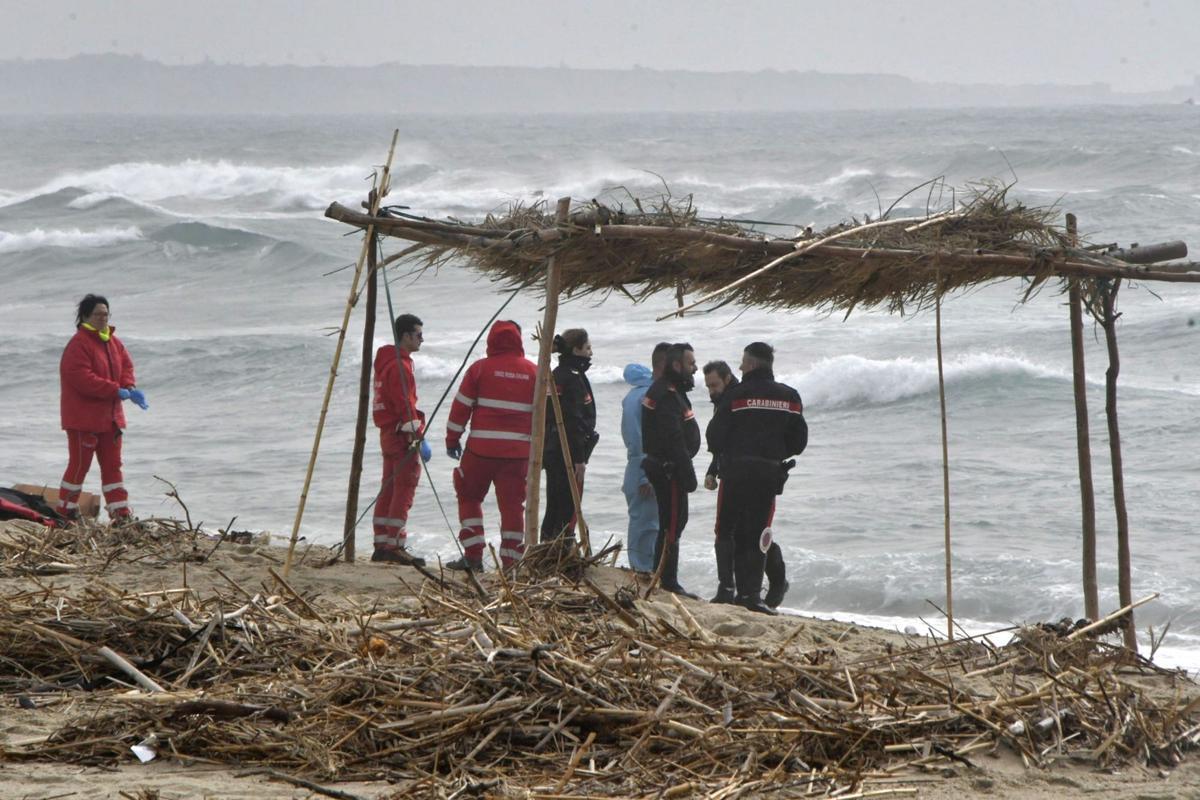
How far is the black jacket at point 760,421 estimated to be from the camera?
26.1 feet

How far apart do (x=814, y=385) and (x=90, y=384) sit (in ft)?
40.8

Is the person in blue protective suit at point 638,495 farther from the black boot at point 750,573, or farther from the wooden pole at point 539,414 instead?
the wooden pole at point 539,414

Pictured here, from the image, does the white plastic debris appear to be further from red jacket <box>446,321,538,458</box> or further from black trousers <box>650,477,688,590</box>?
black trousers <box>650,477,688,590</box>

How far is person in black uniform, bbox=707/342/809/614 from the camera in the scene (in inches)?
314

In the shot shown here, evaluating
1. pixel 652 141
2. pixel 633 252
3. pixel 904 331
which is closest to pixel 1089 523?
pixel 633 252

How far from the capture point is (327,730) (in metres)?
4.30

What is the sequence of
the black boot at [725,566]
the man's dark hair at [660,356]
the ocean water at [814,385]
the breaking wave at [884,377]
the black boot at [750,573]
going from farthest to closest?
the breaking wave at [884,377] < the ocean water at [814,385] < the black boot at [725,566] < the black boot at [750,573] < the man's dark hair at [660,356]

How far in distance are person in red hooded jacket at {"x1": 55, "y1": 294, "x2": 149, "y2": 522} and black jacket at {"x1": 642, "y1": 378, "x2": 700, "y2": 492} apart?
3.45 metres

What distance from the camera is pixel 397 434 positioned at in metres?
8.62

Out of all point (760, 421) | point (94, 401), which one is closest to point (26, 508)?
point (94, 401)

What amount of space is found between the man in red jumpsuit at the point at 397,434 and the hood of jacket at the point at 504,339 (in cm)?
48

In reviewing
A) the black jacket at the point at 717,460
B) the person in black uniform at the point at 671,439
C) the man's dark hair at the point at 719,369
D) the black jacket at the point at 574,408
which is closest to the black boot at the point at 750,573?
the person in black uniform at the point at 671,439

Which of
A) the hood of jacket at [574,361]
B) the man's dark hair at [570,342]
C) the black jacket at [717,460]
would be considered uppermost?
the man's dark hair at [570,342]

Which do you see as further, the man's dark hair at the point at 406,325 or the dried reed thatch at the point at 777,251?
the man's dark hair at the point at 406,325
